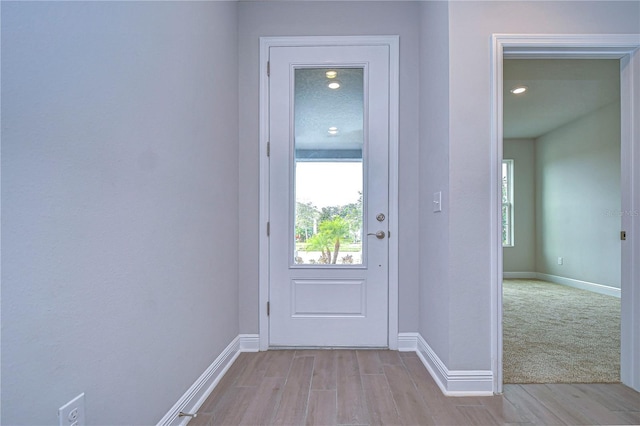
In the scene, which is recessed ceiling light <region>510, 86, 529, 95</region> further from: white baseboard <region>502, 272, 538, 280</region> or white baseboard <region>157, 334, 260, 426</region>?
white baseboard <region>157, 334, 260, 426</region>

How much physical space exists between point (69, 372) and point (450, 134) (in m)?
1.99

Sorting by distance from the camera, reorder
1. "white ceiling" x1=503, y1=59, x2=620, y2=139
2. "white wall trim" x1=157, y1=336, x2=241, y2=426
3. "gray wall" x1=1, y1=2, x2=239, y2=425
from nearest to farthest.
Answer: "gray wall" x1=1, y1=2, x2=239, y2=425
"white wall trim" x1=157, y1=336, x2=241, y2=426
"white ceiling" x1=503, y1=59, x2=620, y2=139

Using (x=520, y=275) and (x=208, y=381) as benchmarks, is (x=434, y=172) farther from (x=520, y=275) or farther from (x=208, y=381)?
(x=520, y=275)

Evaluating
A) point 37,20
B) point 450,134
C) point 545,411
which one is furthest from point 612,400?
point 37,20

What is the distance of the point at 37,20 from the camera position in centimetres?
85

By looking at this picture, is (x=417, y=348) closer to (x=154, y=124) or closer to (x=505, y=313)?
(x=505, y=313)

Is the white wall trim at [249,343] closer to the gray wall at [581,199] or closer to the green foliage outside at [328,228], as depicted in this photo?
the green foliage outside at [328,228]

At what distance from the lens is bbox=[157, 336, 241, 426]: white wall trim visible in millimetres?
1466

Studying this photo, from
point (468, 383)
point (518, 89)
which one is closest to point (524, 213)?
point (518, 89)

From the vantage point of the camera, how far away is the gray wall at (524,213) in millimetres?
6398

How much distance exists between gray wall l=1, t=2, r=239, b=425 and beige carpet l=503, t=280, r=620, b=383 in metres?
2.04

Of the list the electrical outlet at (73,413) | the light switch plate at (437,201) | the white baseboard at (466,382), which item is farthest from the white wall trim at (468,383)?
the electrical outlet at (73,413)

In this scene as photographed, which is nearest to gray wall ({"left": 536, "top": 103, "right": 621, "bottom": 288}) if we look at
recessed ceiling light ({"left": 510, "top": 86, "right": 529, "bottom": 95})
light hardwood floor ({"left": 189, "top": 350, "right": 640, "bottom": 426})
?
recessed ceiling light ({"left": 510, "top": 86, "right": 529, "bottom": 95})

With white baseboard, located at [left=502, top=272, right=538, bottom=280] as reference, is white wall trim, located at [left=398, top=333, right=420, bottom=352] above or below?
above
